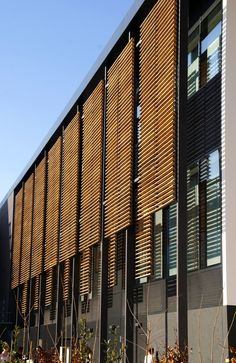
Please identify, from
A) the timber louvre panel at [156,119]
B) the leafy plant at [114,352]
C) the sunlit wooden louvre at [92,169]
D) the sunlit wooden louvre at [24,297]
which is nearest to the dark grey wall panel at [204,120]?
the timber louvre panel at [156,119]

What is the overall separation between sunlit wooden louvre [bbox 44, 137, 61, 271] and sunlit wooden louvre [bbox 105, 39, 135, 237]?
6676 mm

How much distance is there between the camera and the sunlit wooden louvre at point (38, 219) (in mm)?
27469

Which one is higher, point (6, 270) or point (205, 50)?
point (205, 50)

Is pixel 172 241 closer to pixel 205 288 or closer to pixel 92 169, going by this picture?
pixel 205 288

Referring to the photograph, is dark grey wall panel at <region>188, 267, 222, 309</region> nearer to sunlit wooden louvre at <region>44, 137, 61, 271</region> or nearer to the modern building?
the modern building

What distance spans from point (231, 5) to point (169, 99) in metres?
2.26

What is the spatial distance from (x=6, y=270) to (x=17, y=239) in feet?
13.4

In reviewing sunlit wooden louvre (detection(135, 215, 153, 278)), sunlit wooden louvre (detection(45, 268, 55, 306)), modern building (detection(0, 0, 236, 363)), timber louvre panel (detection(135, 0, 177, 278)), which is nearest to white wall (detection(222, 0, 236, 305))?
modern building (detection(0, 0, 236, 363))

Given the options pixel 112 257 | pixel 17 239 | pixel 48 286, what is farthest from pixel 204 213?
pixel 17 239

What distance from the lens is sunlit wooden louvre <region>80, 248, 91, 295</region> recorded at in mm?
21209

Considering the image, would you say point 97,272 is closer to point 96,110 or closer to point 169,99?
point 96,110

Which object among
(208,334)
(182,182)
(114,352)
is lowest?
(114,352)

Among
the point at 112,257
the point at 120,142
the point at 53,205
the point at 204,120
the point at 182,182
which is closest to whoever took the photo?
the point at 182,182

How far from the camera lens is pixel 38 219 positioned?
28469 mm
